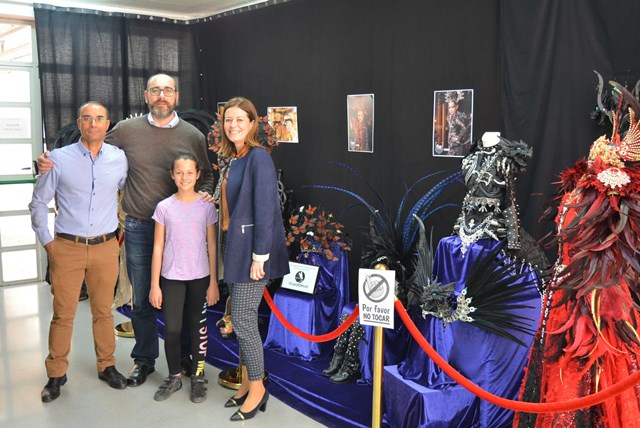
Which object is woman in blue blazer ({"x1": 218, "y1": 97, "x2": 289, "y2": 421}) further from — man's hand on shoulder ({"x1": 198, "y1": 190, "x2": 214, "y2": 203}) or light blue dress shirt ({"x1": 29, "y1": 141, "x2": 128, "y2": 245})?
light blue dress shirt ({"x1": 29, "y1": 141, "x2": 128, "y2": 245})

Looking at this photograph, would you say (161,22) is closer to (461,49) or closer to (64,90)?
(64,90)

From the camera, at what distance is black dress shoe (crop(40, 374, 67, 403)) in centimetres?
383

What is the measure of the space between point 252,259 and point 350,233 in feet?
6.78

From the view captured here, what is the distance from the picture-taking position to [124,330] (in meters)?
5.12

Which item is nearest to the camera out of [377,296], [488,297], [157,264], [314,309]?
[377,296]

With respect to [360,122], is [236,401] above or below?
below

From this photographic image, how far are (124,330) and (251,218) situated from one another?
2307 mm

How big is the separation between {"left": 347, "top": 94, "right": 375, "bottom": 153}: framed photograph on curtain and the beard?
1753 millimetres

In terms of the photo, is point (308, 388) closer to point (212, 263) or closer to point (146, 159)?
point (212, 263)

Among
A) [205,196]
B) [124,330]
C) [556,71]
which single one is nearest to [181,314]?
[205,196]

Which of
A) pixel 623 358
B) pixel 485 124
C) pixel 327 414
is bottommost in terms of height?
pixel 327 414

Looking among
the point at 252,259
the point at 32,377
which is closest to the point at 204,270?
the point at 252,259

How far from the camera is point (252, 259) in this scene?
3387mm

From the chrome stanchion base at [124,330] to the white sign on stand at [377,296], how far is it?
9.36 ft
